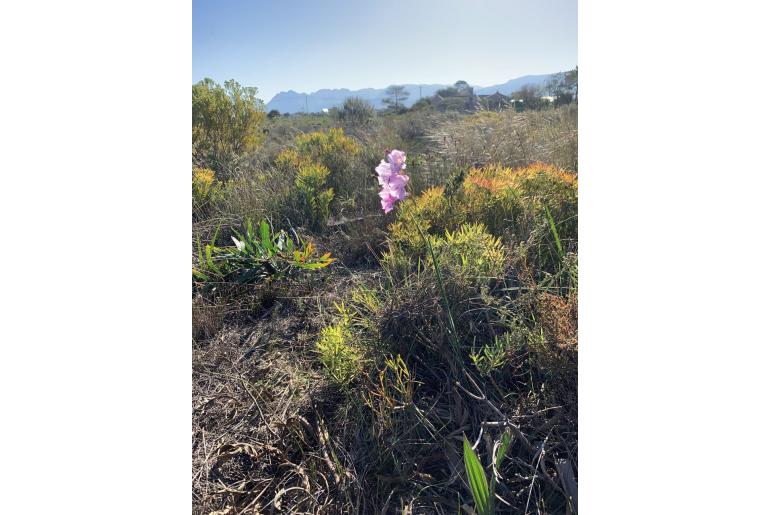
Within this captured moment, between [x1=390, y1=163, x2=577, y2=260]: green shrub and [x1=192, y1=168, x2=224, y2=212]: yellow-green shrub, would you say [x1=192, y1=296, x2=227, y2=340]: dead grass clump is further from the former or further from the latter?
[x1=390, y1=163, x2=577, y2=260]: green shrub

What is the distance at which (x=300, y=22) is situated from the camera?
4.07 feet

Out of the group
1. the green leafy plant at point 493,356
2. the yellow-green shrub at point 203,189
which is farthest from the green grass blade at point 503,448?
the yellow-green shrub at point 203,189

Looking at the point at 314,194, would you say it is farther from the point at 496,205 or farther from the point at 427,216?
the point at 496,205

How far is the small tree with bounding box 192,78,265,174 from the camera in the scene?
2287 mm

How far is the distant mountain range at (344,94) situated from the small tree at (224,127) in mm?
528

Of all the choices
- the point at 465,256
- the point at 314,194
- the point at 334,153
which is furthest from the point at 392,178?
the point at 334,153

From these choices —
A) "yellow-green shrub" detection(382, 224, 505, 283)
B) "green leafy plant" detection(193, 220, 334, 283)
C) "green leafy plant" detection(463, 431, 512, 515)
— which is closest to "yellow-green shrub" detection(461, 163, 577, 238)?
"yellow-green shrub" detection(382, 224, 505, 283)

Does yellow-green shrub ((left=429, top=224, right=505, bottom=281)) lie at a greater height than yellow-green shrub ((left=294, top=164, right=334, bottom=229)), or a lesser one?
lesser

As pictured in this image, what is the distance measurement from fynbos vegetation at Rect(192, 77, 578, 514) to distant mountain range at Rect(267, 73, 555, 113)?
0.30 feet

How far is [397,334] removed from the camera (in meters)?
1.34
